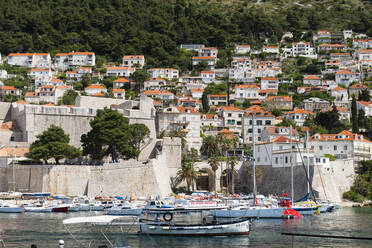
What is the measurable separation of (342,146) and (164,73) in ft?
158

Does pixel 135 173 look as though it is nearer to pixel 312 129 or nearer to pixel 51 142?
pixel 51 142

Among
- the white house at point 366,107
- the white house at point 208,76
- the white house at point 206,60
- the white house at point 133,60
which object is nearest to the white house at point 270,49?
the white house at point 206,60

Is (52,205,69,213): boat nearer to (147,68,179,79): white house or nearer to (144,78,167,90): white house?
(144,78,167,90): white house

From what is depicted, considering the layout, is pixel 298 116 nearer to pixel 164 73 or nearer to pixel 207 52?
pixel 164 73

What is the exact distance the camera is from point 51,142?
47938mm

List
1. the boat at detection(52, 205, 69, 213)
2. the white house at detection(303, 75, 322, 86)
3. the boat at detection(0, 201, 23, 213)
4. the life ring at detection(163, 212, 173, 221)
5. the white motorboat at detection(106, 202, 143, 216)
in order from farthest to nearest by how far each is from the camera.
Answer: the white house at detection(303, 75, 322, 86) → the boat at detection(52, 205, 69, 213) → the boat at detection(0, 201, 23, 213) → the white motorboat at detection(106, 202, 143, 216) → the life ring at detection(163, 212, 173, 221)

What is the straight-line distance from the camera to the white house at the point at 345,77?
9481 cm

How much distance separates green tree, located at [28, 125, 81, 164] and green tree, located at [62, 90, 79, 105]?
3257 cm

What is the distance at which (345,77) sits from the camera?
9506 centimetres

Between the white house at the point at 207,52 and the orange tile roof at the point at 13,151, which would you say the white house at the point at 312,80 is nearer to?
the white house at the point at 207,52

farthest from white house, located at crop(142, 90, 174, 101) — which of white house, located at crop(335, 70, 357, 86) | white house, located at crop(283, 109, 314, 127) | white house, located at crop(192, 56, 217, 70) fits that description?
white house, located at crop(335, 70, 357, 86)

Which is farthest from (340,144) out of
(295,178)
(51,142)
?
(51,142)

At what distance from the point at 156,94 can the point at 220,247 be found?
60449mm

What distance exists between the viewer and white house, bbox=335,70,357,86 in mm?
94812
